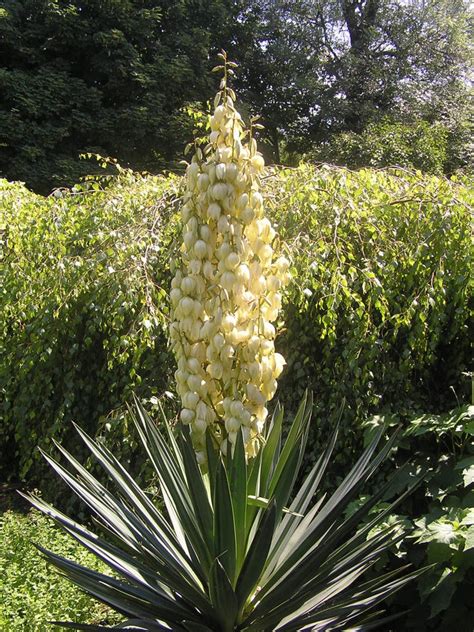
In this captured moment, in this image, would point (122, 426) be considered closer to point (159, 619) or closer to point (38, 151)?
point (159, 619)

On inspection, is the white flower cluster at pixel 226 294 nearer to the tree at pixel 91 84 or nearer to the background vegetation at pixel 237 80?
the background vegetation at pixel 237 80

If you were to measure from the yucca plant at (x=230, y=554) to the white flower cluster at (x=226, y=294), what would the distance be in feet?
0.41

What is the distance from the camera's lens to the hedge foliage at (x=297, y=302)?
9.70ft

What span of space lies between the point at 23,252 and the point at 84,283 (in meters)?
Result: 0.78

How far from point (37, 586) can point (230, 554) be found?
1344 millimetres

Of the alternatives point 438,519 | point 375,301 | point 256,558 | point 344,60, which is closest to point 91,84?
point 344,60

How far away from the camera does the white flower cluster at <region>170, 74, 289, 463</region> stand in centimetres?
164

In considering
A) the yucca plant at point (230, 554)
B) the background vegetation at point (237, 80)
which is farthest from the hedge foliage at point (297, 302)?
the background vegetation at point (237, 80)

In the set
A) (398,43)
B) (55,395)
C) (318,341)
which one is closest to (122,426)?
(55,395)

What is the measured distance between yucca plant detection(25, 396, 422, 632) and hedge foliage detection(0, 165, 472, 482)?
1065 millimetres

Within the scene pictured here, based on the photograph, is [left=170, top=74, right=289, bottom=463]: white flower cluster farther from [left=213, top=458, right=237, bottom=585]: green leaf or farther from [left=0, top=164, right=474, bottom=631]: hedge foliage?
[left=0, top=164, right=474, bottom=631]: hedge foliage

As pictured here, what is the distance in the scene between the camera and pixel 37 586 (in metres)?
2.60

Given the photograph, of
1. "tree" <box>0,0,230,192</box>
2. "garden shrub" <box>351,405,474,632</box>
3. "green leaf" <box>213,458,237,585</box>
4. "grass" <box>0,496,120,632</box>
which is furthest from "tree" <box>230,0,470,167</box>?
"green leaf" <box>213,458,237,585</box>

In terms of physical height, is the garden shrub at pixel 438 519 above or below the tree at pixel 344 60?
below
